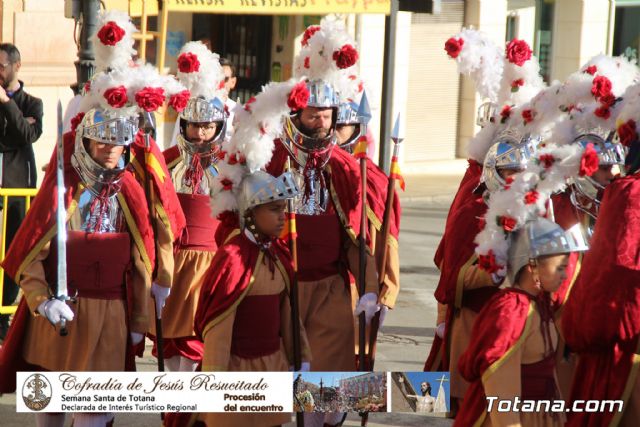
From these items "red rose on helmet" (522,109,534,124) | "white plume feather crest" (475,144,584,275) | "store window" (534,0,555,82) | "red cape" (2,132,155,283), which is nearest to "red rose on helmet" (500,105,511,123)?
"red rose on helmet" (522,109,534,124)

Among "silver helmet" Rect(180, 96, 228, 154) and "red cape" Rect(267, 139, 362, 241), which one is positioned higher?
"silver helmet" Rect(180, 96, 228, 154)

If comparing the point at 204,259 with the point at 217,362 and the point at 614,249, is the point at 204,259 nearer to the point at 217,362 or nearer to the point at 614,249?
the point at 217,362

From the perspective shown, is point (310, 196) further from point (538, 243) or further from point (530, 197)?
point (538, 243)

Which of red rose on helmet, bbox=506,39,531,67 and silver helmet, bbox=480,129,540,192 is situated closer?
silver helmet, bbox=480,129,540,192

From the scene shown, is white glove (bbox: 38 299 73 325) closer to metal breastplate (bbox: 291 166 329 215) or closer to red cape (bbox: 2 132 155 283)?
red cape (bbox: 2 132 155 283)

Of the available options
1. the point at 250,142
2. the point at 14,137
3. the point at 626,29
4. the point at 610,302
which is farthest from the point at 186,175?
the point at 626,29

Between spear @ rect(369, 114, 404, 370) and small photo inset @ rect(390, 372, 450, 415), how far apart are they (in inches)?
31.7

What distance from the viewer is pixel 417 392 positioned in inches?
263

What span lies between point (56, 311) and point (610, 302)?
99.9 inches

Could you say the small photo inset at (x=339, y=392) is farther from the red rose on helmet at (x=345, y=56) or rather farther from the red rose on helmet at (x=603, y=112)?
the red rose on helmet at (x=345, y=56)

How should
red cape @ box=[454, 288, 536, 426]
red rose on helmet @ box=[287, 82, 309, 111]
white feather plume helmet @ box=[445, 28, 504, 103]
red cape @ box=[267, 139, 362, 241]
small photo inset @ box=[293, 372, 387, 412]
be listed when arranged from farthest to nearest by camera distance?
white feather plume helmet @ box=[445, 28, 504, 103] < red cape @ box=[267, 139, 362, 241] < red rose on helmet @ box=[287, 82, 309, 111] < small photo inset @ box=[293, 372, 387, 412] < red cape @ box=[454, 288, 536, 426]

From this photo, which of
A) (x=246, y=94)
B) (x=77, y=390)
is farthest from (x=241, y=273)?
(x=246, y=94)

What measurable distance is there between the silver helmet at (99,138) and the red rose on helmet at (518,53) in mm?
2663

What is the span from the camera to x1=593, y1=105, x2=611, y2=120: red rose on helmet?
6.92 meters
